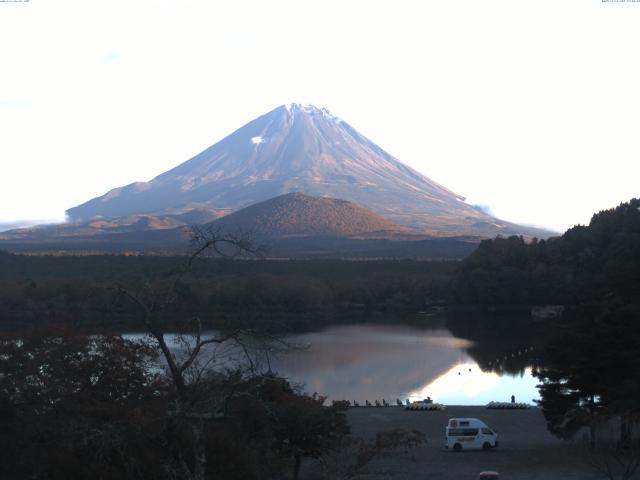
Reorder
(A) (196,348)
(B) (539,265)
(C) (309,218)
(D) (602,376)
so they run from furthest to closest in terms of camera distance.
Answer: (C) (309,218) → (B) (539,265) → (D) (602,376) → (A) (196,348)

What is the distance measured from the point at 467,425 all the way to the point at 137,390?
17.4 ft

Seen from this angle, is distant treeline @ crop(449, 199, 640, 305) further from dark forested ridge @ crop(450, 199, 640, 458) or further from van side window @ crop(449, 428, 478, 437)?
van side window @ crop(449, 428, 478, 437)

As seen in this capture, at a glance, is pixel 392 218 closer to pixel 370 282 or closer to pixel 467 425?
pixel 370 282

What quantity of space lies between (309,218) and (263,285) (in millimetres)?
41861

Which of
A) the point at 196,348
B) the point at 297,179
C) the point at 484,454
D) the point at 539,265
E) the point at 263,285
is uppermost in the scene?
the point at 297,179

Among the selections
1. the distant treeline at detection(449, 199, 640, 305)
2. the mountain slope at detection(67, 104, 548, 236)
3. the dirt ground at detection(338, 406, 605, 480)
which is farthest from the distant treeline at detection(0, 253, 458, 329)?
the mountain slope at detection(67, 104, 548, 236)

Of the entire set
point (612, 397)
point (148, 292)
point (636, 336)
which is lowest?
point (612, 397)

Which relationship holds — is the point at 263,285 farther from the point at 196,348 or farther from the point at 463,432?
the point at 196,348

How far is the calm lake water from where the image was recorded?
18.9 meters

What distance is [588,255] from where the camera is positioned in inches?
1459

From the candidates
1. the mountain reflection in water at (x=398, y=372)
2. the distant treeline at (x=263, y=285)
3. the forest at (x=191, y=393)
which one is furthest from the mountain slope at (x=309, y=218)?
the forest at (x=191, y=393)

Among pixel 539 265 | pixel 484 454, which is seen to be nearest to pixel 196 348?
pixel 484 454

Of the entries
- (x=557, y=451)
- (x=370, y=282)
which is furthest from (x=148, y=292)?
(x=370, y=282)

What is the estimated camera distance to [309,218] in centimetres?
7994
